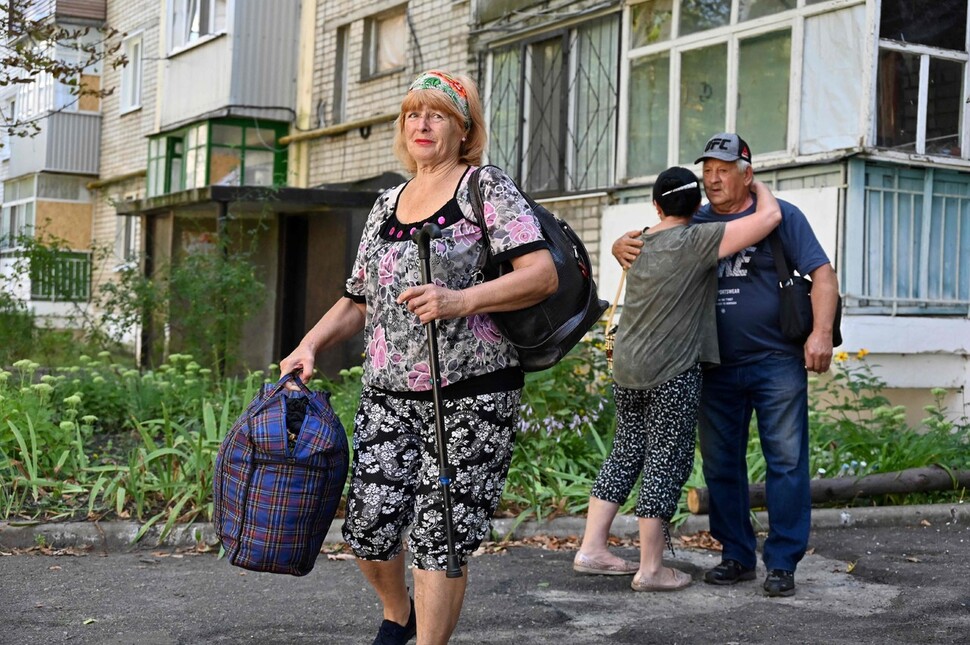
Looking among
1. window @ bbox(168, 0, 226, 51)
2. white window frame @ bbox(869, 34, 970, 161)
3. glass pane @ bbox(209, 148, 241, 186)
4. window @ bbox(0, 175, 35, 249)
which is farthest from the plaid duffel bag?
window @ bbox(0, 175, 35, 249)

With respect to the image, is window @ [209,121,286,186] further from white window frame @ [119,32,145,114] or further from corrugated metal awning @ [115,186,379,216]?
white window frame @ [119,32,145,114]

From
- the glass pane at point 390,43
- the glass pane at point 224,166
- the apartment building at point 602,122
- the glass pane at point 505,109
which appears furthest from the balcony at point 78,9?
the glass pane at point 505,109

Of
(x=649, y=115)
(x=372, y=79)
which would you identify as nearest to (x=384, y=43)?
(x=372, y=79)

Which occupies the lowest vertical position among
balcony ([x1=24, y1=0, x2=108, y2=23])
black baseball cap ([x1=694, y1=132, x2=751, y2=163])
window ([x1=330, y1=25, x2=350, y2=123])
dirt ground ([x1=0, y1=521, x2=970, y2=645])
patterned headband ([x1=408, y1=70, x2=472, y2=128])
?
dirt ground ([x1=0, y1=521, x2=970, y2=645])

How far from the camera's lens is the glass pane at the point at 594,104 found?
42.8 ft

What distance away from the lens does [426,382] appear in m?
3.80

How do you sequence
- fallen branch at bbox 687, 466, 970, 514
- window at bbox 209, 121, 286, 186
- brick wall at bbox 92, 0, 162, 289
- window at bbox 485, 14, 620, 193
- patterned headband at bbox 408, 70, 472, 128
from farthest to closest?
1. brick wall at bbox 92, 0, 162, 289
2. window at bbox 209, 121, 286, 186
3. window at bbox 485, 14, 620, 193
4. fallen branch at bbox 687, 466, 970, 514
5. patterned headband at bbox 408, 70, 472, 128

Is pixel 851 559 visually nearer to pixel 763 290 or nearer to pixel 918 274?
pixel 763 290

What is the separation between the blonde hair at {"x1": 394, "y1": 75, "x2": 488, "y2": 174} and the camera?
3883mm

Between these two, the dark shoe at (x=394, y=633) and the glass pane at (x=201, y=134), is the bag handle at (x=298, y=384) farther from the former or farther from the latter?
the glass pane at (x=201, y=134)

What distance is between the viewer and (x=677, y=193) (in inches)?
220

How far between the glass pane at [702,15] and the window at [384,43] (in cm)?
590

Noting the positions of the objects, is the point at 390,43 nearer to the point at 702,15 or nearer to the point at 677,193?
the point at 702,15

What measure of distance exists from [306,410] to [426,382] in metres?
0.46
